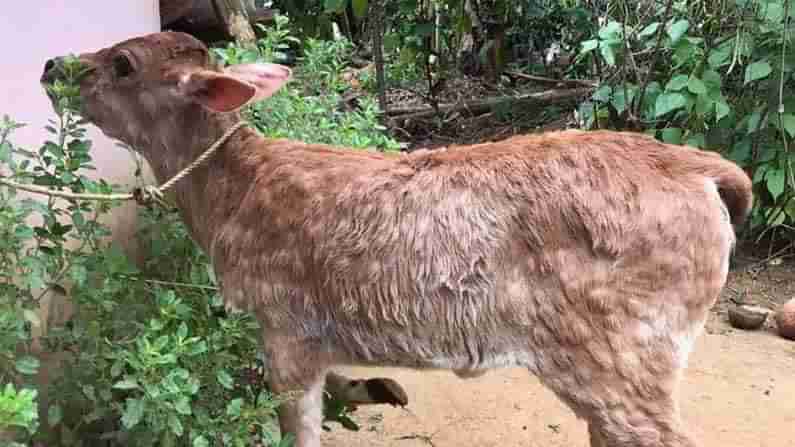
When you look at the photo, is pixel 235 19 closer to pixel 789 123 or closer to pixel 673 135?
pixel 673 135

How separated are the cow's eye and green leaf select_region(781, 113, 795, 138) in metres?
4.29

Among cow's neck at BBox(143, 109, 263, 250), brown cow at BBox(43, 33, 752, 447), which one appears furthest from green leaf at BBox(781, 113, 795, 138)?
cow's neck at BBox(143, 109, 263, 250)

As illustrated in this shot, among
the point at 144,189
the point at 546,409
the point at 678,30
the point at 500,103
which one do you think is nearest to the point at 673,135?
the point at 678,30

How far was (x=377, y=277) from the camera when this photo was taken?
3.25 meters

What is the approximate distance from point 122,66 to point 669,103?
151 inches

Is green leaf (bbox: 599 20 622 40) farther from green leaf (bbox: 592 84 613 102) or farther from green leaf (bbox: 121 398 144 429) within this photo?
green leaf (bbox: 121 398 144 429)

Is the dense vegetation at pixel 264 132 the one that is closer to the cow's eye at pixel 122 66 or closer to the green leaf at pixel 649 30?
the green leaf at pixel 649 30

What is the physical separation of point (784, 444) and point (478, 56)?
5974 millimetres

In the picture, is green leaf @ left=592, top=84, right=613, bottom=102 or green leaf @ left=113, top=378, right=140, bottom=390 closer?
green leaf @ left=113, top=378, right=140, bottom=390

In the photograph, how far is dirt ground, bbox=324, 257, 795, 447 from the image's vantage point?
177 inches

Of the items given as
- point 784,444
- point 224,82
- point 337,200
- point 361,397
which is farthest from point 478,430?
point 224,82

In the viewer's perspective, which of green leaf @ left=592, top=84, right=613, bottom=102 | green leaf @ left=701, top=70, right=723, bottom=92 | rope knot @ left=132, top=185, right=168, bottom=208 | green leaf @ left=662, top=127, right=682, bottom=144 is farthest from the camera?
green leaf @ left=592, top=84, right=613, bottom=102

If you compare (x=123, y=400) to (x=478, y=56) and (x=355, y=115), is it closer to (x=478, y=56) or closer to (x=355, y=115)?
(x=355, y=115)

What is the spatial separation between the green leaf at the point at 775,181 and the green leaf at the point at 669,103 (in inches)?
30.3
